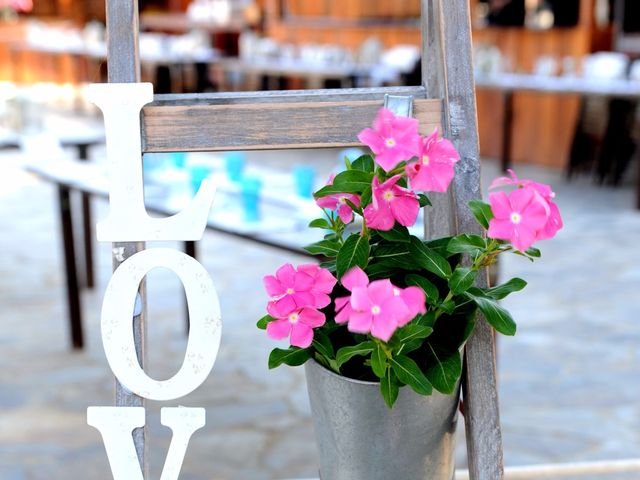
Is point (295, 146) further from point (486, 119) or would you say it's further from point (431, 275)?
point (486, 119)

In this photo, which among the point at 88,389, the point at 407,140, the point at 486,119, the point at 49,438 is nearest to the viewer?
the point at 407,140

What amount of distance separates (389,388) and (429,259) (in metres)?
0.15

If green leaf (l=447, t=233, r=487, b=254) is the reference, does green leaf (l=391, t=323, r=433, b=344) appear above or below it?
below

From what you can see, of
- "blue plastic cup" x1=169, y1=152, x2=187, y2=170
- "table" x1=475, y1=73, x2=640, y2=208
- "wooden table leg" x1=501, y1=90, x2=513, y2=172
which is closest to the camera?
"blue plastic cup" x1=169, y1=152, x2=187, y2=170

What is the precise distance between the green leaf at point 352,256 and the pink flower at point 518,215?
0.14 meters

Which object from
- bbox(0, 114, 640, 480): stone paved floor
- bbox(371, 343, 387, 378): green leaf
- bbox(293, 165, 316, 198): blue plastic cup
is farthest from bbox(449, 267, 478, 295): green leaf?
bbox(293, 165, 316, 198): blue plastic cup

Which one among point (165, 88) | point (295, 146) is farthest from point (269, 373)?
point (165, 88)

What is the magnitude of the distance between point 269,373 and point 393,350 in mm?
2331

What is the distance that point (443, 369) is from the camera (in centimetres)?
95

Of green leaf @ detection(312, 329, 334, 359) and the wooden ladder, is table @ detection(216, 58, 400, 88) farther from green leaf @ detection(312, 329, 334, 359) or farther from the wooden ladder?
green leaf @ detection(312, 329, 334, 359)

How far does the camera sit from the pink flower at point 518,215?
887mm

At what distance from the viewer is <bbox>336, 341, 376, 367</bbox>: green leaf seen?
0.93 meters

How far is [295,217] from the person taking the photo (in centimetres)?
275

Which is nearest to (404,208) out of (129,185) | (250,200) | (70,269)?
(129,185)
